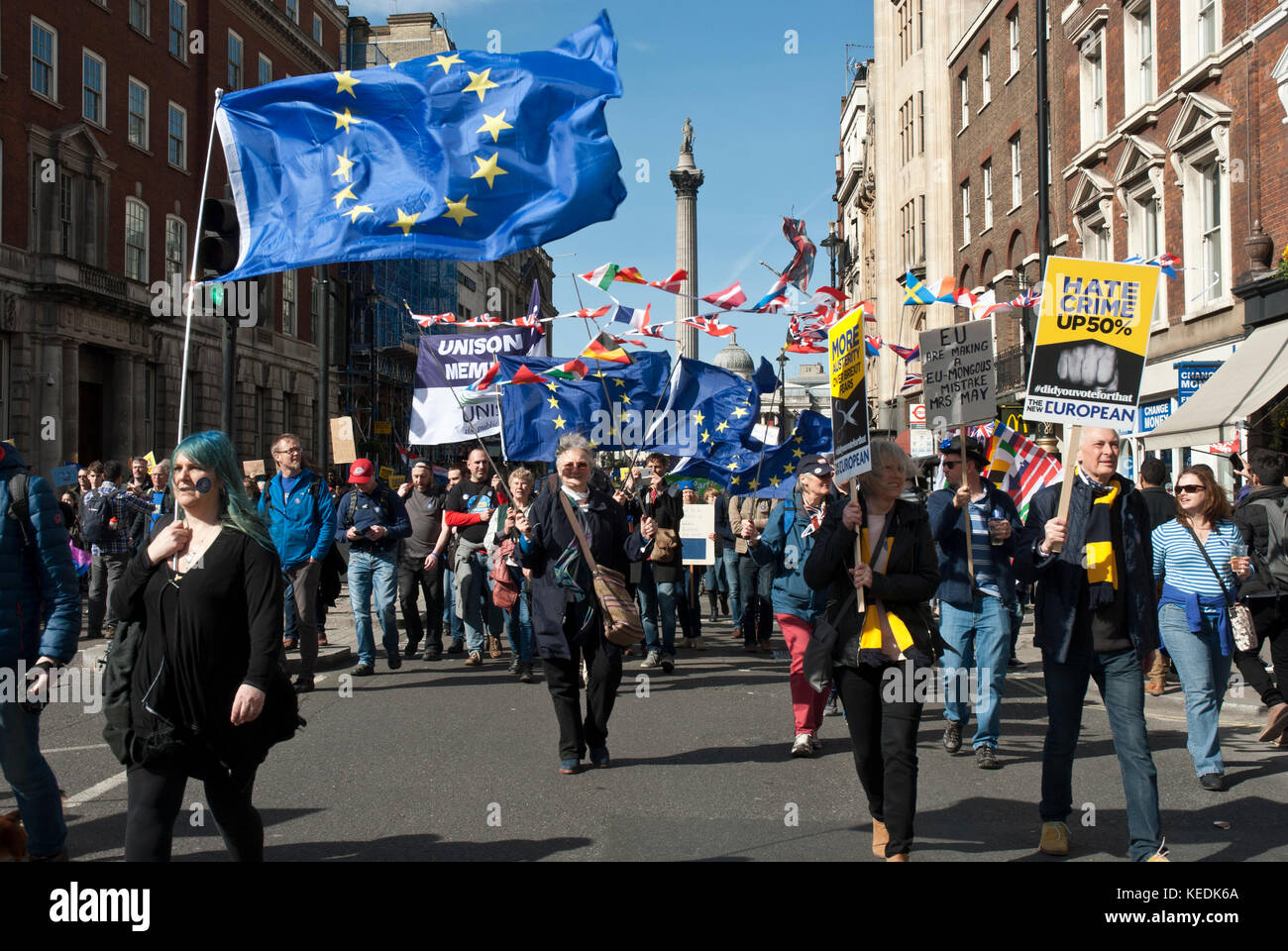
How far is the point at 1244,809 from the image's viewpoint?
629 cm

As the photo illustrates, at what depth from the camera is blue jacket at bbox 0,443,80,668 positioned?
16.1ft

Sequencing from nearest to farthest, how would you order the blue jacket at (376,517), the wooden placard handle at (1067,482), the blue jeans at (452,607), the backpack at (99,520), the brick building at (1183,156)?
the wooden placard handle at (1067,482), the blue jacket at (376,517), the blue jeans at (452,607), the backpack at (99,520), the brick building at (1183,156)

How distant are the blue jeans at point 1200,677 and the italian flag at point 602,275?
571 cm

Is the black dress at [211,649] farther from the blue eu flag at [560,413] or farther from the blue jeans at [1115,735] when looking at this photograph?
the blue eu flag at [560,413]

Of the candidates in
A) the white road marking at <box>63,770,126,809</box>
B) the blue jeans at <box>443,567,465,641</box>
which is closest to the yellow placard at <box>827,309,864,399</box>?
the white road marking at <box>63,770,126,809</box>

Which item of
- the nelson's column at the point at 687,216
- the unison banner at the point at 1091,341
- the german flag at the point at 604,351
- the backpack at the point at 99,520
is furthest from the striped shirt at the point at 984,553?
the nelson's column at the point at 687,216

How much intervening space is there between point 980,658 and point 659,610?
5240 millimetres

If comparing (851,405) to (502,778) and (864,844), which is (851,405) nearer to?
(864,844)

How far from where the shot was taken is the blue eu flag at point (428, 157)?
711cm

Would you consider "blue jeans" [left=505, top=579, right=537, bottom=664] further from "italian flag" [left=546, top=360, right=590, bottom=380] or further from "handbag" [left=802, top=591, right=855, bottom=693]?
"handbag" [left=802, top=591, right=855, bottom=693]

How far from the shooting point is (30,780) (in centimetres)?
479

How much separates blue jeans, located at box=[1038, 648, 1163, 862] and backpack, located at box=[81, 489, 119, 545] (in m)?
11.0

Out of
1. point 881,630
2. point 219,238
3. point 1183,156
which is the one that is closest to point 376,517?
point 219,238

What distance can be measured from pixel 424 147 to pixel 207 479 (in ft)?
12.0
